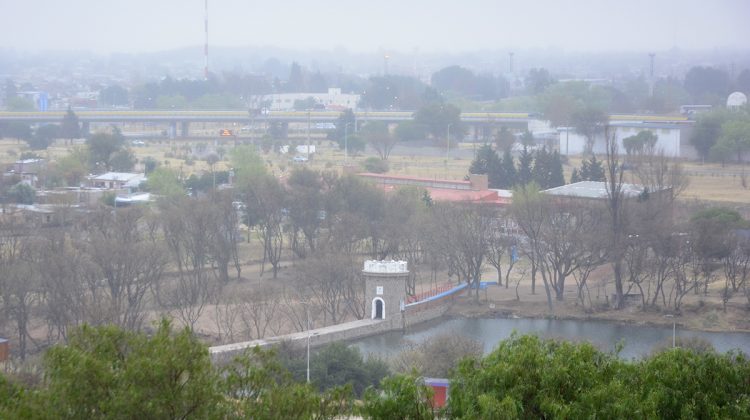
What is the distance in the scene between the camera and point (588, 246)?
20.8 m

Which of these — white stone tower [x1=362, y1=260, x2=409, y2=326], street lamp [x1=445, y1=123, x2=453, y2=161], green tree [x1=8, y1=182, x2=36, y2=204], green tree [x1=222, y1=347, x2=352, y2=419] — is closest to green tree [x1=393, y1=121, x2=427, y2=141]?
street lamp [x1=445, y1=123, x2=453, y2=161]

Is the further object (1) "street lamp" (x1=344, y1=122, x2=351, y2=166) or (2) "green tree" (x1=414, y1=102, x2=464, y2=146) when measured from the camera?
(2) "green tree" (x1=414, y1=102, x2=464, y2=146)

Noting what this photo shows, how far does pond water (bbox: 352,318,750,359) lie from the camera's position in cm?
1709

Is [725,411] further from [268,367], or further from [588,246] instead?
[588,246]

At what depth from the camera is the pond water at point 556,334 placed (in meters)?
17.1

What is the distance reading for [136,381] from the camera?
7594 millimetres

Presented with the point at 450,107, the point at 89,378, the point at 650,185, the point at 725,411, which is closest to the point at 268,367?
the point at 89,378

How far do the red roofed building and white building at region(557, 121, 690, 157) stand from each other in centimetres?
957

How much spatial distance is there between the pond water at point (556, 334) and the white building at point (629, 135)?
61.8 ft

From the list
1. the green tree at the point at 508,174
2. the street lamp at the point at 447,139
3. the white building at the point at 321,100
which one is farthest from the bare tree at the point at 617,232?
the white building at the point at 321,100

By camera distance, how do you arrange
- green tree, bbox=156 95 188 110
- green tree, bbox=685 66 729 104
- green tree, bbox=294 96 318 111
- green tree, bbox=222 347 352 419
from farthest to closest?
green tree, bbox=685 66 729 104
green tree, bbox=294 96 318 111
green tree, bbox=156 95 188 110
green tree, bbox=222 347 352 419

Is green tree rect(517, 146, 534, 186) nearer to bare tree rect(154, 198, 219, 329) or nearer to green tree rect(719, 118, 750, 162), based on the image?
green tree rect(719, 118, 750, 162)

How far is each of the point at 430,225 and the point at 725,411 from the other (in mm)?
14045

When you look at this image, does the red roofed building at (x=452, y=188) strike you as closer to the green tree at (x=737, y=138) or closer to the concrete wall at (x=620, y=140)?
the concrete wall at (x=620, y=140)
